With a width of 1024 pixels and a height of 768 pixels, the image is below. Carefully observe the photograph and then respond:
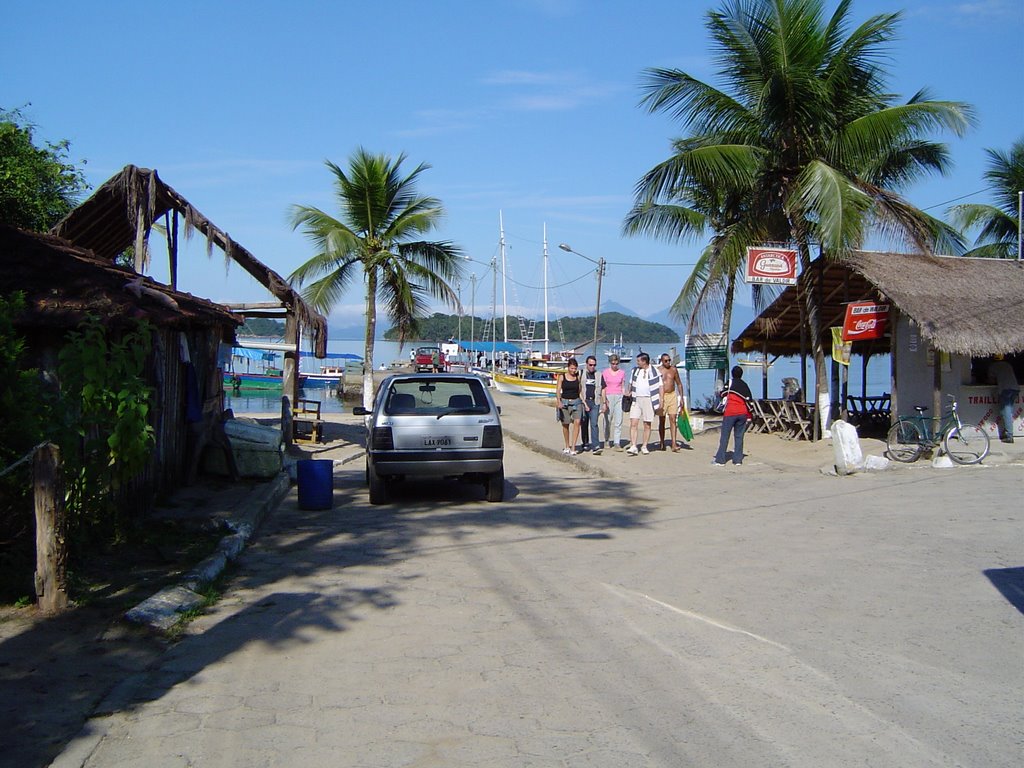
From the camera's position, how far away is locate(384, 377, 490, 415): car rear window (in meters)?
11.9

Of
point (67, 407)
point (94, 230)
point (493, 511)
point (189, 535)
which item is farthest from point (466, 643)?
point (94, 230)

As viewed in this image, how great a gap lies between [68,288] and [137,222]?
442 centimetres

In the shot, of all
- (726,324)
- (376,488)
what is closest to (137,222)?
(376,488)

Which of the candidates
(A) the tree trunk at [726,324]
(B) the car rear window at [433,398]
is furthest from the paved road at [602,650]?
(A) the tree trunk at [726,324]

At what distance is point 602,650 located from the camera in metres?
5.89

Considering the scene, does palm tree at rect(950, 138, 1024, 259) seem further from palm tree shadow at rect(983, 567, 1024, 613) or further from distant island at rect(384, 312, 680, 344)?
distant island at rect(384, 312, 680, 344)

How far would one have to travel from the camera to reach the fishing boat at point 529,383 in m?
49.8

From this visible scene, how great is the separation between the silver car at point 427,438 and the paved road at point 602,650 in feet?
3.40

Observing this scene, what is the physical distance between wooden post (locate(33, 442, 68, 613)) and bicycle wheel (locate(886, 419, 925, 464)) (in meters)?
13.7

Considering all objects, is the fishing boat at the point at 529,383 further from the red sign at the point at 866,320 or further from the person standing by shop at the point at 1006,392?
the person standing by shop at the point at 1006,392

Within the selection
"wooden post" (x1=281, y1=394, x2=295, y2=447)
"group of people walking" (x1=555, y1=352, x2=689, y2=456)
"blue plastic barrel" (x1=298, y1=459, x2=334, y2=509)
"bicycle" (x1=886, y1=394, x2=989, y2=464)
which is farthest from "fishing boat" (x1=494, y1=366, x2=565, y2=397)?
"blue plastic barrel" (x1=298, y1=459, x2=334, y2=509)

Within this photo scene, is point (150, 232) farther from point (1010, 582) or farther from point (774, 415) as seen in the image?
point (774, 415)

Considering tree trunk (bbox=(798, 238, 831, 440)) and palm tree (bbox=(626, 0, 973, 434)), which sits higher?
palm tree (bbox=(626, 0, 973, 434))

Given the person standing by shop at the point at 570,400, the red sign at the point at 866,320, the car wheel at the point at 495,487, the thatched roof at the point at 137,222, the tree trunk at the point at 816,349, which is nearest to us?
the car wheel at the point at 495,487
